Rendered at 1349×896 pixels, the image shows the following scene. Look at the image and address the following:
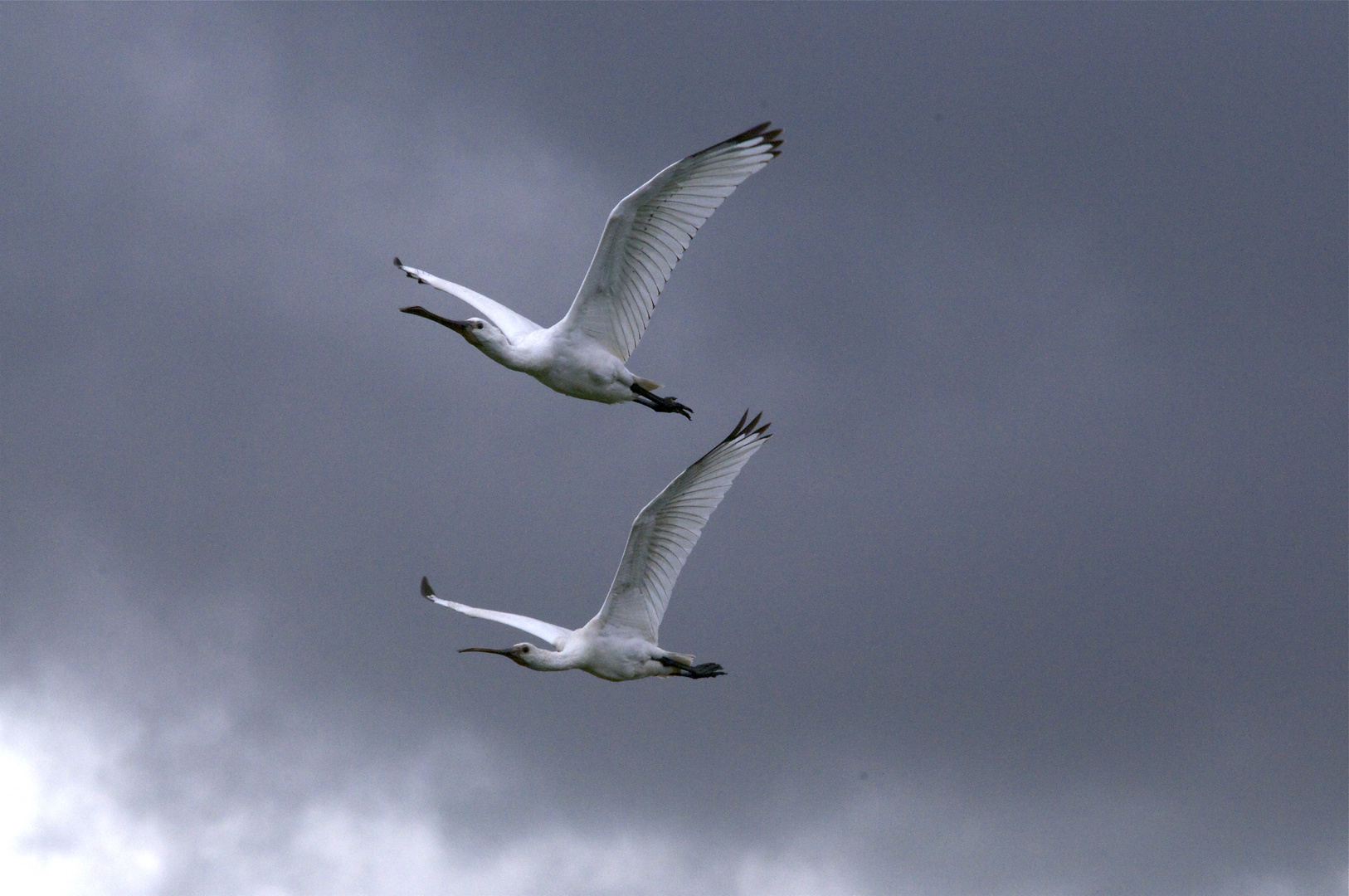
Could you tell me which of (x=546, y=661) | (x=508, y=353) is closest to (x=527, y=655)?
(x=546, y=661)

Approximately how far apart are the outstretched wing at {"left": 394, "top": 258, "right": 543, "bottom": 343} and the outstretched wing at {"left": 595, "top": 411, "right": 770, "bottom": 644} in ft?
10.1

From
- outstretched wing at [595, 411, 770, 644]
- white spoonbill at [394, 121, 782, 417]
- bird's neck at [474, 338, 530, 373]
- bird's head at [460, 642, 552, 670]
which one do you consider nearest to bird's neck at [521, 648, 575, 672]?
bird's head at [460, 642, 552, 670]

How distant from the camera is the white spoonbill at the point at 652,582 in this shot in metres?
29.0

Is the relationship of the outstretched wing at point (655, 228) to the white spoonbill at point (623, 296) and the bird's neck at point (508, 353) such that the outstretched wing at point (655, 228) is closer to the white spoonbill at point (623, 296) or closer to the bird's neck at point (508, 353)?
the white spoonbill at point (623, 296)

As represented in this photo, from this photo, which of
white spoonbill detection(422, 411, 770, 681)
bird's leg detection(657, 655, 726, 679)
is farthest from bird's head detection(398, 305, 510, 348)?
bird's leg detection(657, 655, 726, 679)

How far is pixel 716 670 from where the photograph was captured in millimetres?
30031

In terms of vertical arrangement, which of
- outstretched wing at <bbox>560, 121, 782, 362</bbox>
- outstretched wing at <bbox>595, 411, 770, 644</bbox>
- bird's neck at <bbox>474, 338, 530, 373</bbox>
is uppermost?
outstretched wing at <bbox>560, 121, 782, 362</bbox>

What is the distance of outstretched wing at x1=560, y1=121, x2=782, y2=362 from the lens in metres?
26.8

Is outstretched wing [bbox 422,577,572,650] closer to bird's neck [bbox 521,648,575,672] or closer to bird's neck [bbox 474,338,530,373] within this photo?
bird's neck [bbox 521,648,575,672]

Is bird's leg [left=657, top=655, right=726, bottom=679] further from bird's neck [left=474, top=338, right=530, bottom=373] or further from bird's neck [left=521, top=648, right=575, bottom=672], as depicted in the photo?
bird's neck [left=474, top=338, right=530, bottom=373]

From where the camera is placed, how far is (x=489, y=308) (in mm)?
29828

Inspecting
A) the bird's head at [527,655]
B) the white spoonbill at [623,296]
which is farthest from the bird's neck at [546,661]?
the white spoonbill at [623,296]

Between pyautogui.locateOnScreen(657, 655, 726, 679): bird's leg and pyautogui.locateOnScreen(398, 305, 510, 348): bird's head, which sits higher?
pyautogui.locateOnScreen(398, 305, 510, 348): bird's head

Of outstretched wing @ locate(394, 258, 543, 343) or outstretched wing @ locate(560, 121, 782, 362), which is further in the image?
outstretched wing @ locate(394, 258, 543, 343)
